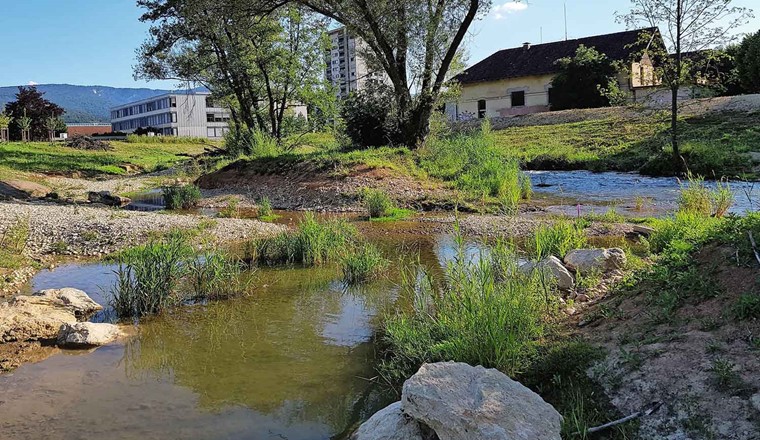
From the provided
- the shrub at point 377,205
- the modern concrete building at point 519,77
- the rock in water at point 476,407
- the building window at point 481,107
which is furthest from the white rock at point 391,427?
the building window at point 481,107

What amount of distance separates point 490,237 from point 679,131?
2005cm

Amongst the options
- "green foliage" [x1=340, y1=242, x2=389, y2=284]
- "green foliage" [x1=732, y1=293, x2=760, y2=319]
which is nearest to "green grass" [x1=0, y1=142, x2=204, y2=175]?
"green foliage" [x1=340, y1=242, x2=389, y2=284]

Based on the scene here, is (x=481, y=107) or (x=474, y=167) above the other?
(x=481, y=107)

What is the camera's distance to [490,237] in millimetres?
10961

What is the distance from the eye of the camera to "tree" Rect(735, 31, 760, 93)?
3541cm

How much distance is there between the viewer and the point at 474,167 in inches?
778

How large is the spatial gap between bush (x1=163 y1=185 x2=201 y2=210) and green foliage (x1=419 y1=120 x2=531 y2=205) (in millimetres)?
7485

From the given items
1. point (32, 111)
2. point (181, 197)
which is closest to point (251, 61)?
point (181, 197)

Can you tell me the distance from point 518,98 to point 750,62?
20500 mm

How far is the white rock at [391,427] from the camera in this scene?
3.61m

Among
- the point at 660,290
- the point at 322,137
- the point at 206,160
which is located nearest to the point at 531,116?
the point at 322,137

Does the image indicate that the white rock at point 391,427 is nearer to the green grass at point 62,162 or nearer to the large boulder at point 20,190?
the large boulder at point 20,190

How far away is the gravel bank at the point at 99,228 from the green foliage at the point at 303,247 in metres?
2.05

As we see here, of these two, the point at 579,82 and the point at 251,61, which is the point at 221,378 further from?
the point at 579,82
